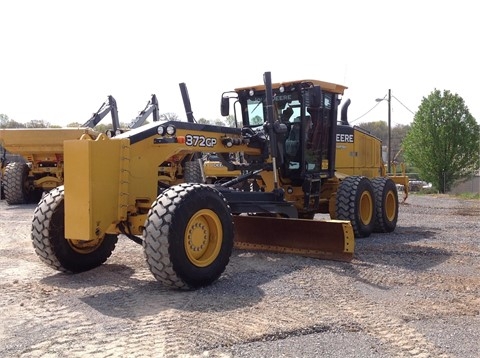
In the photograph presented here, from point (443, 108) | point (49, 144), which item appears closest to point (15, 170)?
point (49, 144)

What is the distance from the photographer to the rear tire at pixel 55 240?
6.03 metres

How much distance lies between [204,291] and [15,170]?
12.7 meters

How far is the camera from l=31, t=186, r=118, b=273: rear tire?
603cm

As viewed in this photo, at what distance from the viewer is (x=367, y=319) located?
4.56 meters

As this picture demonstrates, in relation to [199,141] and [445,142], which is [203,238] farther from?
[445,142]

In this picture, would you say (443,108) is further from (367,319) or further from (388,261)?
(367,319)

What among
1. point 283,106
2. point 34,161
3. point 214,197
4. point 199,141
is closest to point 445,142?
point 34,161

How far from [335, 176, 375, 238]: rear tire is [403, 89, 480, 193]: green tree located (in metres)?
34.1

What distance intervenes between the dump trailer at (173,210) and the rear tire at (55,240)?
11 mm

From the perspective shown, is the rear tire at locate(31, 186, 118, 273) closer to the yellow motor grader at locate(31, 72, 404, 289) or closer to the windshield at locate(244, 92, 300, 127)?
the yellow motor grader at locate(31, 72, 404, 289)

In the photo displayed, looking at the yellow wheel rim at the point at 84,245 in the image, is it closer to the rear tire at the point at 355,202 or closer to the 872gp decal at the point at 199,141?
the 872gp decal at the point at 199,141

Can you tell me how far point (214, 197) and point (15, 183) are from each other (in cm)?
1242

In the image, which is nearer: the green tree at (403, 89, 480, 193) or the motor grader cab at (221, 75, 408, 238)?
the motor grader cab at (221, 75, 408, 238)

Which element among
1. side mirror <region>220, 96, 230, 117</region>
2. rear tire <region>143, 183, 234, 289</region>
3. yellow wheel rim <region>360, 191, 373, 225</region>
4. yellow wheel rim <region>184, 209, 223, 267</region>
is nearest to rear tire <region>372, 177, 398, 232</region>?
yellow wheel rim <region>360, 191, 373, 225</region>
